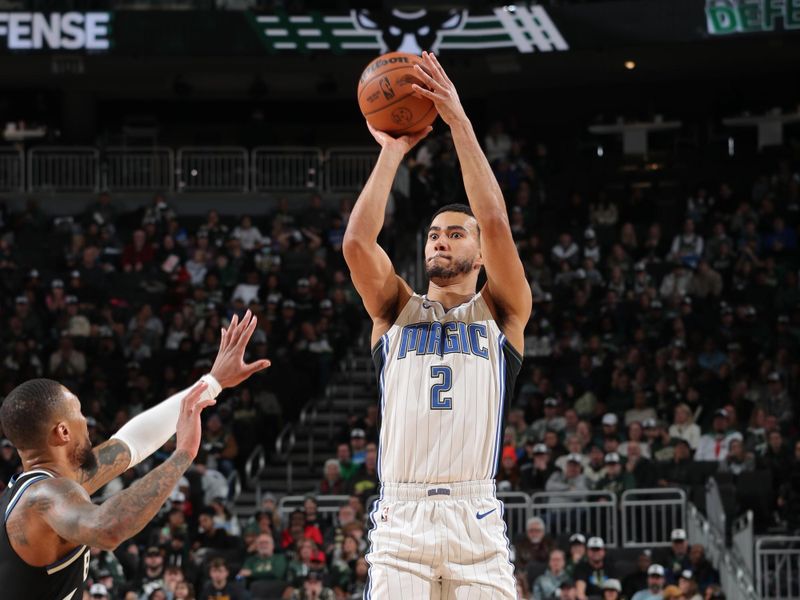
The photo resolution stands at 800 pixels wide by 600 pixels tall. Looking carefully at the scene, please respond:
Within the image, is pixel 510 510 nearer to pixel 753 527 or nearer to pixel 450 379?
pixel 753 527

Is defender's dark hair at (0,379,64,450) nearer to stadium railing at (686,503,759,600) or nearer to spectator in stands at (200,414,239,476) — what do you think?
stadium railing at (686,503,759,600)

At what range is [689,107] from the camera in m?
29.6

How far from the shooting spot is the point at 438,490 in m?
6.59

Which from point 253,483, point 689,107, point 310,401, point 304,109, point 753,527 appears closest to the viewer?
point 753,527

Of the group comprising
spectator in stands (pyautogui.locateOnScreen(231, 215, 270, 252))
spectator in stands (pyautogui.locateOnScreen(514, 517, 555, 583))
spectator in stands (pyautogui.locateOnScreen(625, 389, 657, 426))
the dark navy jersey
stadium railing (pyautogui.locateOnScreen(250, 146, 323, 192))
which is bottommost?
spectator in stands (pyautogui.locateOnScreen(514, 517, 555, 583))

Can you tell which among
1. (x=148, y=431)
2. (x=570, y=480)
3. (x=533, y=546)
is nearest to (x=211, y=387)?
(x=148, y=431)

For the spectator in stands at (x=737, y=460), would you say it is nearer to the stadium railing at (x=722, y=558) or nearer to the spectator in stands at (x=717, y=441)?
the spectator in stands at (x=717, y=441)

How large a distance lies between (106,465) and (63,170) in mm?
21445

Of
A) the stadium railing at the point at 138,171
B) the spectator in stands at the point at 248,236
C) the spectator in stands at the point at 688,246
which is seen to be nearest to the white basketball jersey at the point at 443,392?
the spectator in stands at the point at 688,246

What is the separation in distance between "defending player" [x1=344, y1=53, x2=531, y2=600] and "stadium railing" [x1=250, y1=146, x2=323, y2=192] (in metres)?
19.5

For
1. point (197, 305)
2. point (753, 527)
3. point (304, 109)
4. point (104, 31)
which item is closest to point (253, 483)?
point (197, 305)

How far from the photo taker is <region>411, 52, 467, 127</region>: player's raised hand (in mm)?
6770

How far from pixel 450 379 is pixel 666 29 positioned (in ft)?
59.4

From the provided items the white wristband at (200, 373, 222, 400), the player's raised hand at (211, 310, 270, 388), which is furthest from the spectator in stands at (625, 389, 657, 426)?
the white wristband at (200, 373, 222, 400)
